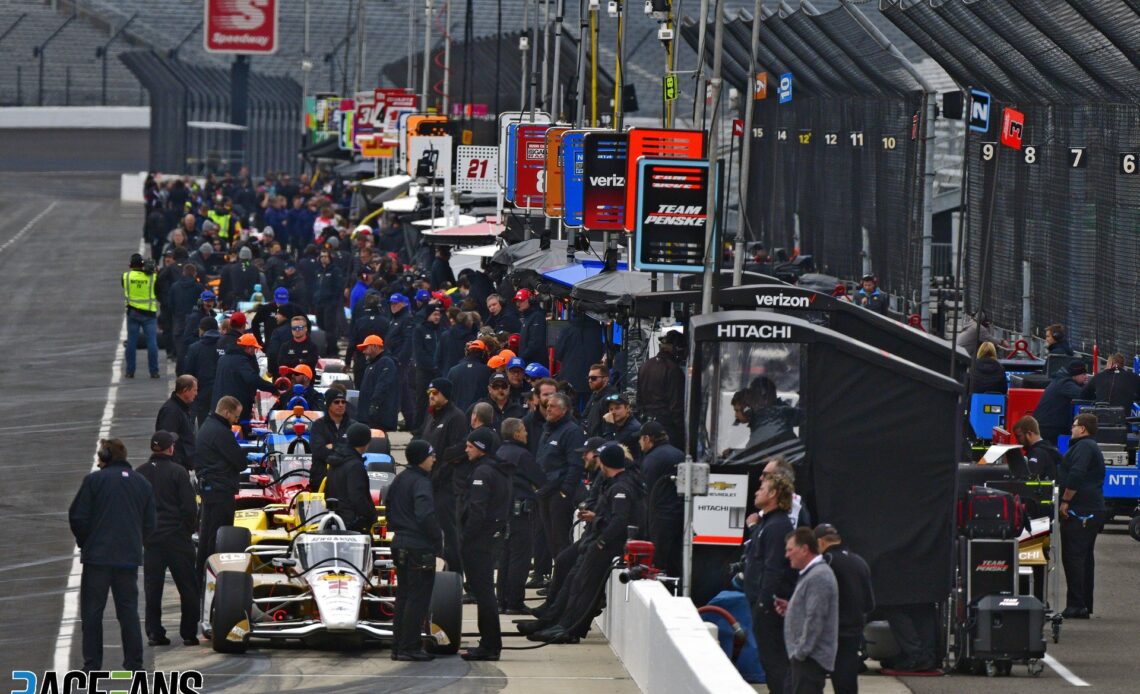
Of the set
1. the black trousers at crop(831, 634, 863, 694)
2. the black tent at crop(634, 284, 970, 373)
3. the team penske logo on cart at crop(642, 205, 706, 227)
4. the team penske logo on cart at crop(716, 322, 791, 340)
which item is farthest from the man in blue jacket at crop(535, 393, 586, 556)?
the black trousers at crop(831, 634, 863, 694)

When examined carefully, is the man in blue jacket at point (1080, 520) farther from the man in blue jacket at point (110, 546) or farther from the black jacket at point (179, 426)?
the black jacket at point (179, 426)

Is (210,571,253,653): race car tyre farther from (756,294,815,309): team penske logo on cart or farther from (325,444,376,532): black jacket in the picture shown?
(756,294,815,309): team penske logo on cart

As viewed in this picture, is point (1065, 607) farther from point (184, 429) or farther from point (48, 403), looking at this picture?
point (48, 403)

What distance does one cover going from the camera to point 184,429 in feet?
57.1

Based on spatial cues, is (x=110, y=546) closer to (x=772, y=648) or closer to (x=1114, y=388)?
(x=772, y=648)

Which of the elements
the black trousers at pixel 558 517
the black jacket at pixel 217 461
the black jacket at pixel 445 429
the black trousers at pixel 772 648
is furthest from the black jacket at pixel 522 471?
the black trousers at pixel 772 648

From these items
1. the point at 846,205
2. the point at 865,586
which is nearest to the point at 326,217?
the point at 846,205

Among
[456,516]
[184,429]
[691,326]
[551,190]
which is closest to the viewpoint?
[691,326]

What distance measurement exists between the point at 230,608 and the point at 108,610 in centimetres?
251

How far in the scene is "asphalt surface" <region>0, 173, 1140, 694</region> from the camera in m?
12.9

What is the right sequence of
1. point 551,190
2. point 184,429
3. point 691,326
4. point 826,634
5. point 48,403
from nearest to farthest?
point 826,634 → point 691,326 → point 184,429 → point 551,190 → point 48,403

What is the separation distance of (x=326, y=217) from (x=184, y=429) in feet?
80.0

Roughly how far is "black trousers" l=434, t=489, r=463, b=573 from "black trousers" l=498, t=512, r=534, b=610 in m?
0.47

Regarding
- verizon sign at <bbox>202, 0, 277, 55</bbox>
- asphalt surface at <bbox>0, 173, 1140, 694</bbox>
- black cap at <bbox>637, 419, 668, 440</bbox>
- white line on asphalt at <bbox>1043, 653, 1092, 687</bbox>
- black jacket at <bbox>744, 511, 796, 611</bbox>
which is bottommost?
asphalt surface at <bbox>0, 173, 1140, 694</bbox>
